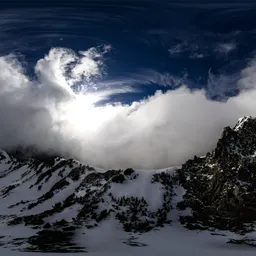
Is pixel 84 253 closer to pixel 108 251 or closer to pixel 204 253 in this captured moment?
pixel 108 251

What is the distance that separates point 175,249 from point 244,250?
3721 centimetres

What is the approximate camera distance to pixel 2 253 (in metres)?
189

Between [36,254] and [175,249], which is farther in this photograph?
[175,249]

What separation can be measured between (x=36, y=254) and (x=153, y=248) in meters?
63.9

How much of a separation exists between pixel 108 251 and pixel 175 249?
37939mm

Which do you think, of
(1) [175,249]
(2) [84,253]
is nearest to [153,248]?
(1) [175,249]

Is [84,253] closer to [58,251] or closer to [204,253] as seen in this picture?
[58,251]

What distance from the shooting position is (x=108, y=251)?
190m

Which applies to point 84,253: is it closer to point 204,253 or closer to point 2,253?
point 2,253

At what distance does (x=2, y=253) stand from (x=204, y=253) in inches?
4289

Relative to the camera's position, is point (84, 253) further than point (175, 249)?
No

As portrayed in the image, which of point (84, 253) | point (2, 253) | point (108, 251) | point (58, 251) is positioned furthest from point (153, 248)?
point (2, 253)

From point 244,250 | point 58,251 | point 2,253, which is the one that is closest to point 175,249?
point 244,250

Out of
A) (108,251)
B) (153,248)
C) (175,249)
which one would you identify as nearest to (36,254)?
(108,251)
